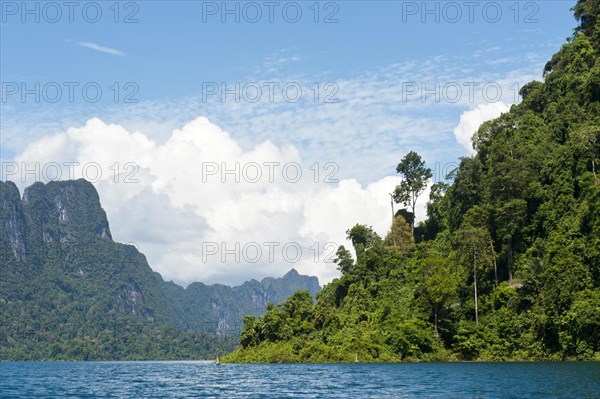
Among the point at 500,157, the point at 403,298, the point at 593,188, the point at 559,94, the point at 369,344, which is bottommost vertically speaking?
the point at 369,344

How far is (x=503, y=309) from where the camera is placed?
78.2m

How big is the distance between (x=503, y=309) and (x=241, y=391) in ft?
150

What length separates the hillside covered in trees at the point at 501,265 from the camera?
69.7 m

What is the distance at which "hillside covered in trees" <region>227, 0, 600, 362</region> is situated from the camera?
69688mm

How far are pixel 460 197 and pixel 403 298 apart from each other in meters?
19.9

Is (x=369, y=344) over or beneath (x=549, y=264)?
beneath

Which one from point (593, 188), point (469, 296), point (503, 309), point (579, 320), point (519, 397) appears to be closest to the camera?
point (519, 397)

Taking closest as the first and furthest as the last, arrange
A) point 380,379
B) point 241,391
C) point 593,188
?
point 241,391 → point 380,379 → point 593,188

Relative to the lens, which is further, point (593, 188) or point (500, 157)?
point (500, 157)

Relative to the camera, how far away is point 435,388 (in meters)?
40.2

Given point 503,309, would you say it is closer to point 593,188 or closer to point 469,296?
point 469,296

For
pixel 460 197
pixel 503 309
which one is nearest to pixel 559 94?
pixel 460 197

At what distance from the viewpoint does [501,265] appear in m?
86.3

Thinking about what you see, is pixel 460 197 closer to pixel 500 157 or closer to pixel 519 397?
pixel 500 157
